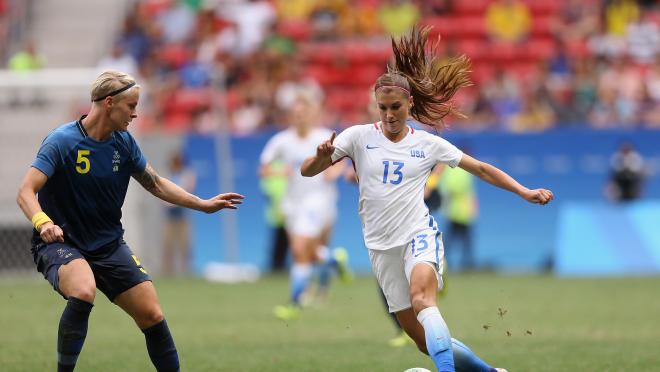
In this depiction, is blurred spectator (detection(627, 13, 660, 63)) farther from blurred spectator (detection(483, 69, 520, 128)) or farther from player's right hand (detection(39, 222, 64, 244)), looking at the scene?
player's right hand (detection(39, 222, 64, 244))

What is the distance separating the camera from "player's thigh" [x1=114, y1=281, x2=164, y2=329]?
8211 millimetres

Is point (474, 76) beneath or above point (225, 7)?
beneath

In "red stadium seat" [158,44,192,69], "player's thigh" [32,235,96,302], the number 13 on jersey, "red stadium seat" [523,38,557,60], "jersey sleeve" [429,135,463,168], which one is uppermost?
"red stadium seat" [158,44,192,69]

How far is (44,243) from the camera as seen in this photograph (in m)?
8.16

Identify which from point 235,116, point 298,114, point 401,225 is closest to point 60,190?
point 401,225

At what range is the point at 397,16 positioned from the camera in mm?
26453

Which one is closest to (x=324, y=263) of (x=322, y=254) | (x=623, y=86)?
(x=322, y=254)

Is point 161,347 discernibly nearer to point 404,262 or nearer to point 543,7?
point 404,262

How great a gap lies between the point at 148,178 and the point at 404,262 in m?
1.87

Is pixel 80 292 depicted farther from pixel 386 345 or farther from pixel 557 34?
pixel 557 34

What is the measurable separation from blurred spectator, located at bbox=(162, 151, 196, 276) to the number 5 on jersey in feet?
46.8

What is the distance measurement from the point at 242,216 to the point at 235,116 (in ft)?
8.04

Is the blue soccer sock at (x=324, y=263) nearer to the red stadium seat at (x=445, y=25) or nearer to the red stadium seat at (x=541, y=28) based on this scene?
the red stadium seat at (x=445, y=25)

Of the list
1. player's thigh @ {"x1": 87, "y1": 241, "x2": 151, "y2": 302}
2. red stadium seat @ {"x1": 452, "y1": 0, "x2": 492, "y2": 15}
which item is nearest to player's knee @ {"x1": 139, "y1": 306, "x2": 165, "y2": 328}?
player's thigh @ {"x1": 87, "y1": 241, "x2": 151, "y2": 302}
